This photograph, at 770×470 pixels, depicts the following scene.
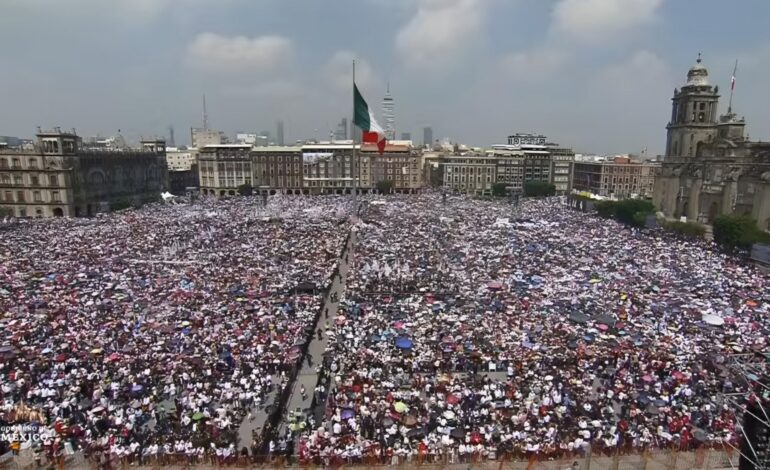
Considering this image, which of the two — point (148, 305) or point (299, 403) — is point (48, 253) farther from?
point (299, 403)

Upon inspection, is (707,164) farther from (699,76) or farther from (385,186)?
(385,186)

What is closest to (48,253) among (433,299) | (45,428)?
(45,428)

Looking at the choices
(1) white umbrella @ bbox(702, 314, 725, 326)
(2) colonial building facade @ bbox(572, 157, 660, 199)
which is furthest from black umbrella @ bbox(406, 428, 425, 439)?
(2) colonial building facade @ bbox(572, 157, 660, 199)

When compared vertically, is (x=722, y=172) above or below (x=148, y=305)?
above

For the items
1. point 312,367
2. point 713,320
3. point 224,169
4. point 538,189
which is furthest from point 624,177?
point 312,367

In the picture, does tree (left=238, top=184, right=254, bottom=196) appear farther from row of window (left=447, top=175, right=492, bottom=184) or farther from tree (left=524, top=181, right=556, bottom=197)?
tree (left=524, top=181, right=556, bottom=197)

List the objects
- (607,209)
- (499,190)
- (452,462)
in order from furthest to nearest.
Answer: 1. (499,190)
2. (607,209)
3. (452,462)
